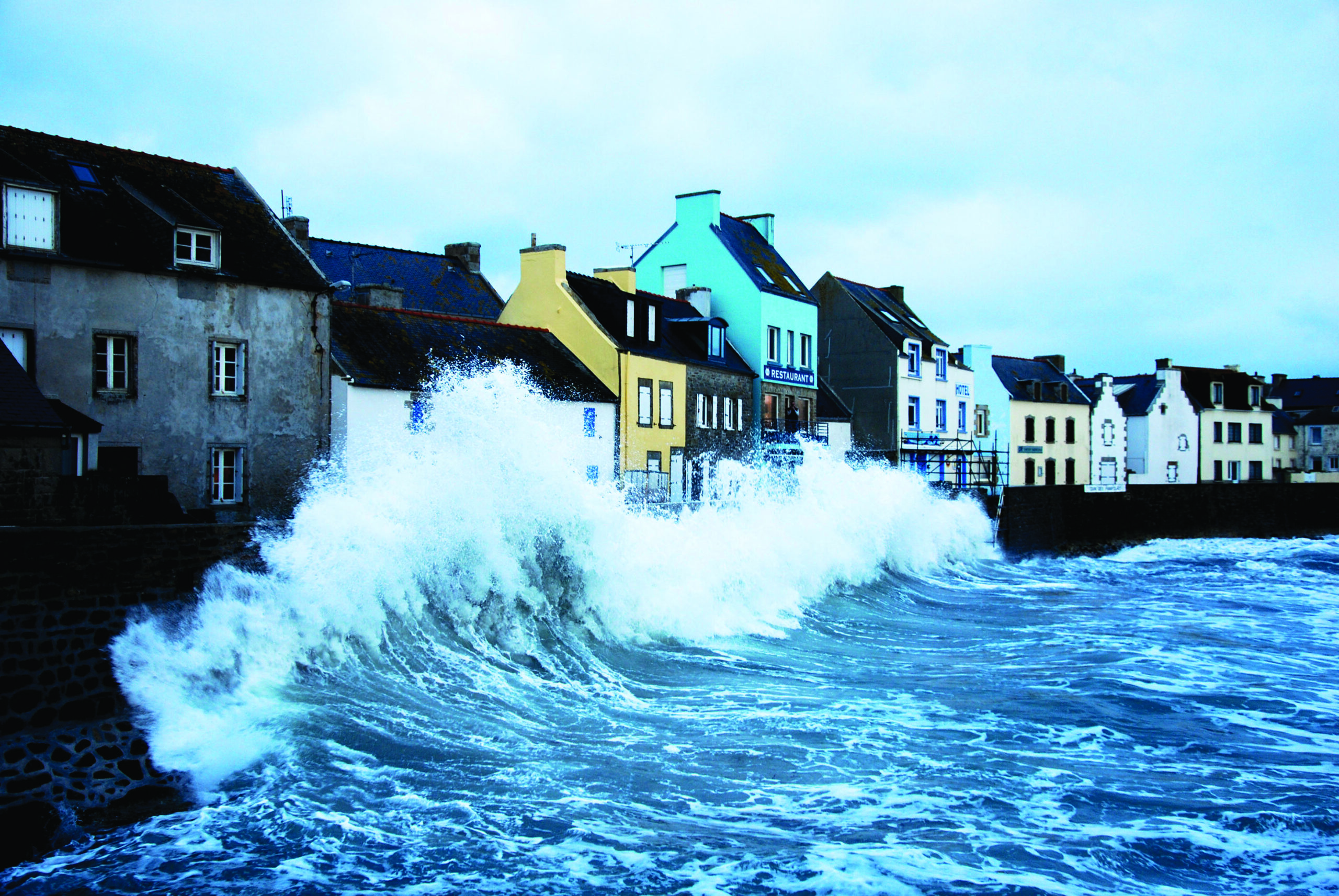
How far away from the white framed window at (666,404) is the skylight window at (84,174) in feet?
53.6

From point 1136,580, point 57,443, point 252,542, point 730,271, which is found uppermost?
point 730,271

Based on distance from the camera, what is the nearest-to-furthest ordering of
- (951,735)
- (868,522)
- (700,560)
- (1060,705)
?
(951,735) → (1060,705) → (700,560) → (868,522)

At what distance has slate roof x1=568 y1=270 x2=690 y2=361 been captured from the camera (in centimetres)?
3145

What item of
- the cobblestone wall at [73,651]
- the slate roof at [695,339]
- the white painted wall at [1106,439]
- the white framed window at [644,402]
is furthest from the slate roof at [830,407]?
the cobblestone wall at [73,651]

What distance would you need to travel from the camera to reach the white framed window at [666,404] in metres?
32.6

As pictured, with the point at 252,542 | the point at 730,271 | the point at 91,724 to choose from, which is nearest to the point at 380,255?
the point at 730,271

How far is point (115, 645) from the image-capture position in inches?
443

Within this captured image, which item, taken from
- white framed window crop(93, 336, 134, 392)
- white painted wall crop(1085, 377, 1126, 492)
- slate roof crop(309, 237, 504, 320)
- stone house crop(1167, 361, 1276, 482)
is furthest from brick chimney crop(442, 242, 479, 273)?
stone house crop(1167, 361, 1276, 482)

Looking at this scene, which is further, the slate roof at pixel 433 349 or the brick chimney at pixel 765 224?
the brick chimney at pixel 765 224

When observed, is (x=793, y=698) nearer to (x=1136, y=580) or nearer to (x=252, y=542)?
(x=252, y=542)

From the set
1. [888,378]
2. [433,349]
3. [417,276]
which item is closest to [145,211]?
[433,349]

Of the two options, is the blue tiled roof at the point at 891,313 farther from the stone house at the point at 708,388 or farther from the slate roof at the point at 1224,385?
the slate roof at the point at 1224,385

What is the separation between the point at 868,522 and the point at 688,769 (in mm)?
19316

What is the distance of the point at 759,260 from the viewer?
132 feet
